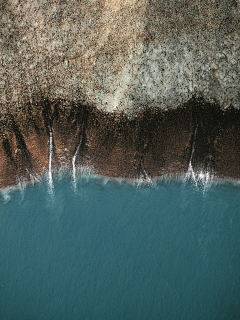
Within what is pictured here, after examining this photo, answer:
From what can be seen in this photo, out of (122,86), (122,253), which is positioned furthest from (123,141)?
(122,253)

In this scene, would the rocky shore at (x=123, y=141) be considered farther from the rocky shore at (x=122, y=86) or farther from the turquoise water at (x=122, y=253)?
the turquoise water at (x=122, y=253)

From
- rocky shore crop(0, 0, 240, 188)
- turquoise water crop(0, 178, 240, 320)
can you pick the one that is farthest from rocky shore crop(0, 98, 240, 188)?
turquoise water crop(0, 178, 240, 320)

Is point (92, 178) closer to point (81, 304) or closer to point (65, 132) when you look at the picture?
point (65, 132)

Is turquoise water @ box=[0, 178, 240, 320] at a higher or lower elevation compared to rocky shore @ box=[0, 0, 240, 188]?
lower

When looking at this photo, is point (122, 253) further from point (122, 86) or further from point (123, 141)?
point (122, 86)

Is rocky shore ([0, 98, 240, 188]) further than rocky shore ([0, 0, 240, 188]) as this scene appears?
Yes

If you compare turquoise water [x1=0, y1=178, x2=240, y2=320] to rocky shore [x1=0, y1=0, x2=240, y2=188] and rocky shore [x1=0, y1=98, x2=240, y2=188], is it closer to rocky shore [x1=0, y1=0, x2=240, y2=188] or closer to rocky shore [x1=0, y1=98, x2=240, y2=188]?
rocky shore [x1=0, y1=98, x2=240, y2=188]

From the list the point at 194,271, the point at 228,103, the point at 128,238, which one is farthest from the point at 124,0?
the point at 194,271

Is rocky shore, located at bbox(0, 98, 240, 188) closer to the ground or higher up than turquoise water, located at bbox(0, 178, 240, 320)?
higher up
